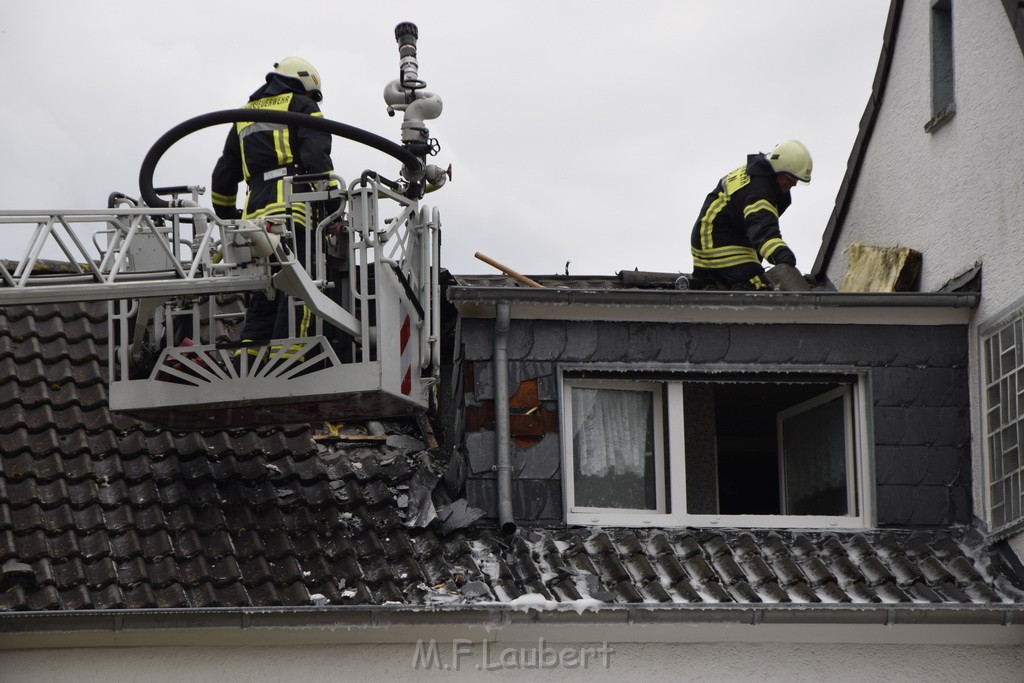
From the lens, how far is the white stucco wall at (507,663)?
8.05m

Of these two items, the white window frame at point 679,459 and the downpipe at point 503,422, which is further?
the white window frame at point 679,459

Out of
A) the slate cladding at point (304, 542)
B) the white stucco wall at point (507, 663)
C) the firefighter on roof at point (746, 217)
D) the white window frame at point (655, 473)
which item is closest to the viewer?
the white stucco wall at point (507, 663)

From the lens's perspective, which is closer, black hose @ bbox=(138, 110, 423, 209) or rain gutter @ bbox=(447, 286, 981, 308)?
black hose @ bbox=(138, 110, 423, 209)

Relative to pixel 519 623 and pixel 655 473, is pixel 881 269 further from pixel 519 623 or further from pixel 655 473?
pixel 519 623

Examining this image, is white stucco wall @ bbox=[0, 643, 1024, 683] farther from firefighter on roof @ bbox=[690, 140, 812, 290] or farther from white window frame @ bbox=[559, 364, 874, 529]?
firefighter on roof @ bbox=[690, 140, 812, 290]

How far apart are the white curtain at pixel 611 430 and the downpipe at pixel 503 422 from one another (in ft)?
1.65

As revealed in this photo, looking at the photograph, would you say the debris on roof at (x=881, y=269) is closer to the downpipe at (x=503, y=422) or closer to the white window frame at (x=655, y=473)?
the white window frame at (x=655, y=473)

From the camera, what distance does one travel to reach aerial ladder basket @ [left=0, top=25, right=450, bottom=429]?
8.33m

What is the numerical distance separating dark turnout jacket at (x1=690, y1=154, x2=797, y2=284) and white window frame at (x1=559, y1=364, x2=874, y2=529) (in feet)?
5.63

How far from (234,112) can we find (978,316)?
4.69 metres

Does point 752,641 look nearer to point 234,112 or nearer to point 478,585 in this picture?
point 478,585

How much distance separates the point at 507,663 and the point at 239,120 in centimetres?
320

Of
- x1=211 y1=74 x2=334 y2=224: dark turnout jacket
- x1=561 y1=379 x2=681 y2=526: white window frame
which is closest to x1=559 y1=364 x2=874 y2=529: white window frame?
x1=561 y1=379 x2=681 y2=526: white window frame

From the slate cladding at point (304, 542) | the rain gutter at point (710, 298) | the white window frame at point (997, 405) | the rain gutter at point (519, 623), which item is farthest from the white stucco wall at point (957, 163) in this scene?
the rain gutter at point (519, 623)
